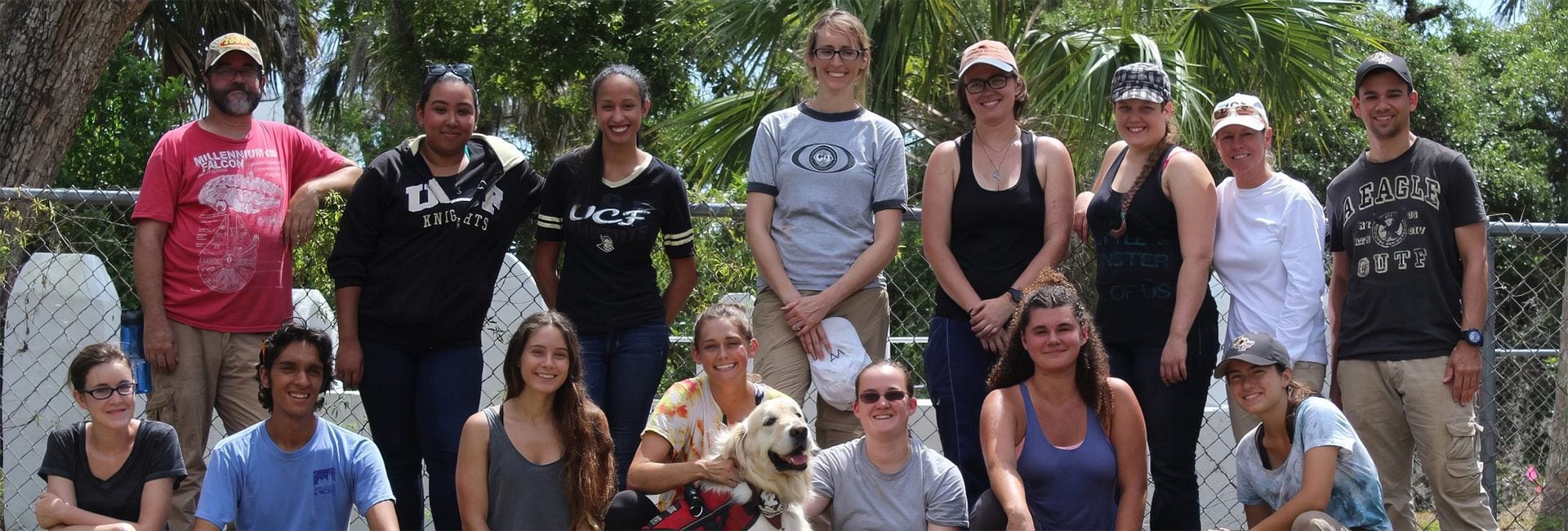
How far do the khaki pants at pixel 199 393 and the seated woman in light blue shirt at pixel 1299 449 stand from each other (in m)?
3.22

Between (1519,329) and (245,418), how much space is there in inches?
436

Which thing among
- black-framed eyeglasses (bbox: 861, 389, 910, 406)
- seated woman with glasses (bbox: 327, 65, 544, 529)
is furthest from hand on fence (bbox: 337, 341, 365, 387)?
black-framed eyeglasses (bbox: 861, 389, 910, 406)

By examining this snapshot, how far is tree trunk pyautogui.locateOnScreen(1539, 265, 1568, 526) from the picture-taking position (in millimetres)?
5566

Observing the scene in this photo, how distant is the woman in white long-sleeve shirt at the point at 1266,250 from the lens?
4.36m

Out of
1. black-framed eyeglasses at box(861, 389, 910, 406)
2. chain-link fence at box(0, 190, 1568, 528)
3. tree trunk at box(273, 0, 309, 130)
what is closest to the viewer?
black-framed eyeglasses at box(861, 389, 910, 406)

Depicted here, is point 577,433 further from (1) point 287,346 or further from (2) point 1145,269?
(2) point 1145,269

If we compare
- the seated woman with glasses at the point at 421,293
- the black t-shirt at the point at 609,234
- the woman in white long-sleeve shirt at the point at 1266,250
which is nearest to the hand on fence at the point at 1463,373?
the woman in white long-sleeve shirt at the point at 1266,250

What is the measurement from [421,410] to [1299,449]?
112 inches

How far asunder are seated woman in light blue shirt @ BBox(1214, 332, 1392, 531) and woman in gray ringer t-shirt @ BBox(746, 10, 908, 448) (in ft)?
3.95

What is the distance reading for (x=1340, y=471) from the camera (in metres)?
4.13

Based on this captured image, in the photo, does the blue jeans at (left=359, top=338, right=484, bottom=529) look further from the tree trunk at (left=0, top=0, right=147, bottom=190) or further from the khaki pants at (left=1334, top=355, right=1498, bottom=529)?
the khaki pants at (left=1334, top=355, right=1498, bottom=529)

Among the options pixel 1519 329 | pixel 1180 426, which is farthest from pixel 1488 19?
pixel 1180 426

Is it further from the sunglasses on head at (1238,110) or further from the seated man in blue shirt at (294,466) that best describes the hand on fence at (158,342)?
the sunglasses on head at (1238,110)

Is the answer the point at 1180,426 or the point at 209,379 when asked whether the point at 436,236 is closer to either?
the point at 209,379
